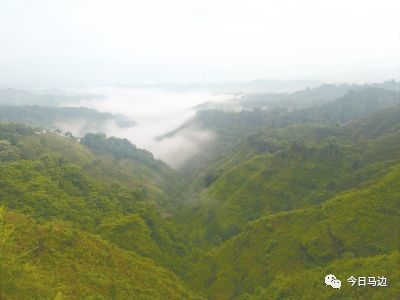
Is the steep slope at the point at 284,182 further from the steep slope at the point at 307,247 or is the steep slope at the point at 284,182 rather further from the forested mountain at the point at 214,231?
the steep slope at the point at 307,247

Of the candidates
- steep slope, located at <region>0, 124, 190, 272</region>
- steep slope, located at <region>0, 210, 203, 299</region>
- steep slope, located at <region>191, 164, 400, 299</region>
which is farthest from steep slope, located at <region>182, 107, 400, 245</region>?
steep slope, located at <region>0, 210, 203, 299</region>

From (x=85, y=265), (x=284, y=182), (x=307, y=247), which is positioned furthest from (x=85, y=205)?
(x=284, y=182)

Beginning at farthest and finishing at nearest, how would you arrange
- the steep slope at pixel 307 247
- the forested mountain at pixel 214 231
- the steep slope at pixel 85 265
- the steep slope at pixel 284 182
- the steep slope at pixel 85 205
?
the steep slope at pixel 284 182 < the steep slope at pixel 85 205 < the steep slope at pixel 307 247 < the forested mountain at pixel 214 231 < the steep slope at pixel 85 265

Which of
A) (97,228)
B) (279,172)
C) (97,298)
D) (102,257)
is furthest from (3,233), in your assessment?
(279,172)

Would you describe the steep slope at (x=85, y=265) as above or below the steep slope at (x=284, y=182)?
above

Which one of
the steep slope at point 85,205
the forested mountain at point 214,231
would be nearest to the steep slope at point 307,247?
the forested mountain at point 214,231

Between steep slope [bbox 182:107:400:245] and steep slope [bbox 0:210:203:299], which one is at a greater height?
steep slope [bbox 0:210:203:299]

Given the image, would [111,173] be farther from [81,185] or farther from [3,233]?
[3,233]

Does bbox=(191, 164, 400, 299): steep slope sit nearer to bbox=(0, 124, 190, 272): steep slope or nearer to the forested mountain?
the forested mountain
